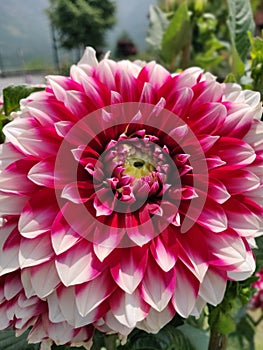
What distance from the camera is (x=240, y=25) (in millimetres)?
350

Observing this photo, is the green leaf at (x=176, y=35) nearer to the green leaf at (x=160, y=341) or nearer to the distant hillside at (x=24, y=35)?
the distant hillside at (x=24, y=35)

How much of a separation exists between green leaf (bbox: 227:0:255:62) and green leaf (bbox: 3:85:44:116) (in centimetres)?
16

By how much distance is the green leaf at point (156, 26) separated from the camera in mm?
465

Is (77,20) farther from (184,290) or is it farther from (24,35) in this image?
(184,290)

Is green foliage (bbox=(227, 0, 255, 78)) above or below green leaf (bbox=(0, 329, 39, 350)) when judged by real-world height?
above

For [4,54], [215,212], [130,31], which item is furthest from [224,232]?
[130,31]

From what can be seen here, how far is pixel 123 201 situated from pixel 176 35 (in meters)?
0.24

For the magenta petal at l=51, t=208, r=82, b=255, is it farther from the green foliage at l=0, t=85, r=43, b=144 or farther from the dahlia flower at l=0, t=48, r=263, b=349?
the green foliage at l=0, t=85, r=43, b=144

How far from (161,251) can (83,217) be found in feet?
0.12

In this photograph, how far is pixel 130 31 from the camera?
94cm

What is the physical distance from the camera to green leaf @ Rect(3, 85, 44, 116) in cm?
27

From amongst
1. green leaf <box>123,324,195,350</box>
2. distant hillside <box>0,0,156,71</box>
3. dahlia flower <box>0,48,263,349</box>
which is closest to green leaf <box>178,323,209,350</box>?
green leaf <box>123,324,195,350</box>

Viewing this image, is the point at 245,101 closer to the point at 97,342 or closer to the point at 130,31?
the point at 97,342

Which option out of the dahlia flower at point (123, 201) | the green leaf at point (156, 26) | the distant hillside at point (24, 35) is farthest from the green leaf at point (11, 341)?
the green leaf at point (156, 26)
